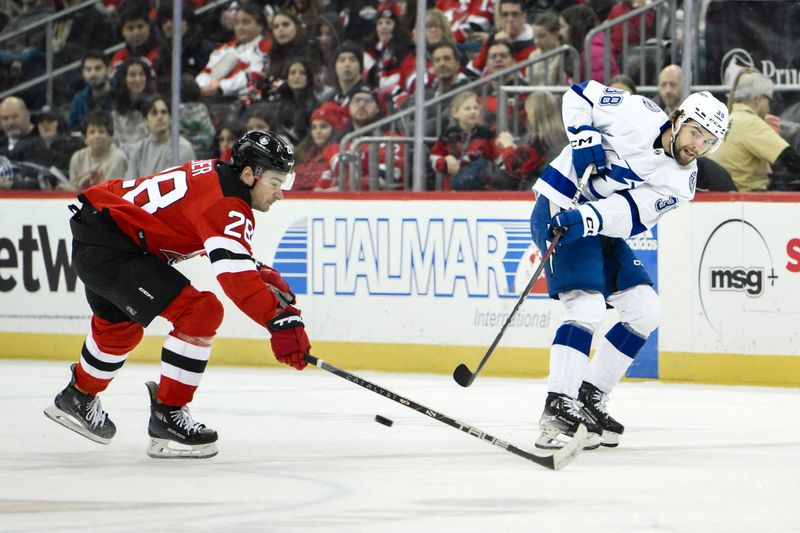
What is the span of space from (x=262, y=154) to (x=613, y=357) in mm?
1657

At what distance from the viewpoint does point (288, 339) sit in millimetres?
5074

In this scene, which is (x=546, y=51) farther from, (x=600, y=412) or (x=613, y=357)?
(x=600, y=412)

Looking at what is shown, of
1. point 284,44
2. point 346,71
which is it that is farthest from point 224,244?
point 284,44

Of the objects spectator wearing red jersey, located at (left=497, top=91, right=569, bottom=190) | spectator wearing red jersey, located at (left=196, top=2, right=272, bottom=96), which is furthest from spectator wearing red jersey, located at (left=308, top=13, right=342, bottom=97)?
spectator wearing red jersey, located at (left=497, top=91, right=569, bottom=190)

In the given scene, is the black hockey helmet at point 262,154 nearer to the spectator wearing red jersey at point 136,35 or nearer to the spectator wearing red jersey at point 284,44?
the spectator wearing red jersey at point 284,44

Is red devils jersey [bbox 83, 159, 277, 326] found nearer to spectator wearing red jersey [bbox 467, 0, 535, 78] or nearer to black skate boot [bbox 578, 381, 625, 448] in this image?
black skate boot [bbox 578, 381, 625, 448]

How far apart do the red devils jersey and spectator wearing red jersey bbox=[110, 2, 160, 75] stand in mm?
5411

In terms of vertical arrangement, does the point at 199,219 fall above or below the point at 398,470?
above

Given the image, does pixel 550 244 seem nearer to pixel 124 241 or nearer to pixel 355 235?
pixel 124 241

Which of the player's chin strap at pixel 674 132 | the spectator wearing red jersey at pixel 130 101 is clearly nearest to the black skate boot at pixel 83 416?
the player's chin strap at pixel 674 132

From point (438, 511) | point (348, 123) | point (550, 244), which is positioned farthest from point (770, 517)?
point (348, 123)

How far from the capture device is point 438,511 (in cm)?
422

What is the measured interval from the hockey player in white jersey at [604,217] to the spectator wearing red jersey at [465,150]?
10.2 feet

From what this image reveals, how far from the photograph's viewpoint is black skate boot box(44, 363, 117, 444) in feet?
18.3
